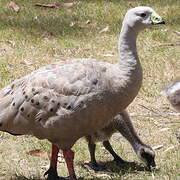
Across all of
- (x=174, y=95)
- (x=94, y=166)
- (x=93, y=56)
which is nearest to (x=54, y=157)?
(x=94, y=166)

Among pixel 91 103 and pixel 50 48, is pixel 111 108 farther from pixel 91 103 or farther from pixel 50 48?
pixel 50 48

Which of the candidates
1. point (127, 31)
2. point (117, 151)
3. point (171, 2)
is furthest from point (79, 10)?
point (127, 31)

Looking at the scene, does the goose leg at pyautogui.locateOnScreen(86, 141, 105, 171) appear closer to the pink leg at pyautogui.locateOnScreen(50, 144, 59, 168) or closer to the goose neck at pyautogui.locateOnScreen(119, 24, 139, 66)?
the pink leg at pyautogui.locateOnScreen(50, 144, 59, 168)

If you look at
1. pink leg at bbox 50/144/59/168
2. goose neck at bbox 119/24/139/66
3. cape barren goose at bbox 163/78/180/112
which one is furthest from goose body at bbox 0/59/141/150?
cape barren goose at bbox 163/78/180/112

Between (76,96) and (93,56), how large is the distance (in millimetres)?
3499

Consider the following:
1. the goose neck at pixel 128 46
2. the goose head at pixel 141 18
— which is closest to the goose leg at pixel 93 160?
the goose neck at pixel 128 46

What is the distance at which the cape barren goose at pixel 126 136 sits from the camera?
16.9ft

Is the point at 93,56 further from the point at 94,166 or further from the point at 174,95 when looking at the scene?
the point at 94,166

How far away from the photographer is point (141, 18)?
456cm

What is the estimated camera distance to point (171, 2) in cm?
980

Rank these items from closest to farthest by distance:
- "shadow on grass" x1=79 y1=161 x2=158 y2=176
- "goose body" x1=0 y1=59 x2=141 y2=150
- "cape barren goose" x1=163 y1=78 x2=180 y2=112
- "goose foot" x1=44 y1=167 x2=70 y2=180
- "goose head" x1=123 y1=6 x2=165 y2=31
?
"goose body" x1=0 y1=59 x2=141 y2=150 → "goose head" x1=123 y1=6 x2=165 y2=31 → "goose foot" x1=44 y1=167 x2=70 y2=180 → "shadow on grass" x1=79 y1=161 x2=158 y2=176 → "cape barren goose" x1=163 y1=78 x2=180 y2=112

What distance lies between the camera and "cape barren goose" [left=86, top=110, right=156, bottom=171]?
5141mm

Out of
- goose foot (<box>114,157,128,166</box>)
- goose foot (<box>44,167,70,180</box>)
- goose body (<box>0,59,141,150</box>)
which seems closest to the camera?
goose body (<box>0,59,141,150</box>)

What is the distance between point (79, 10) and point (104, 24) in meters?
0.66
